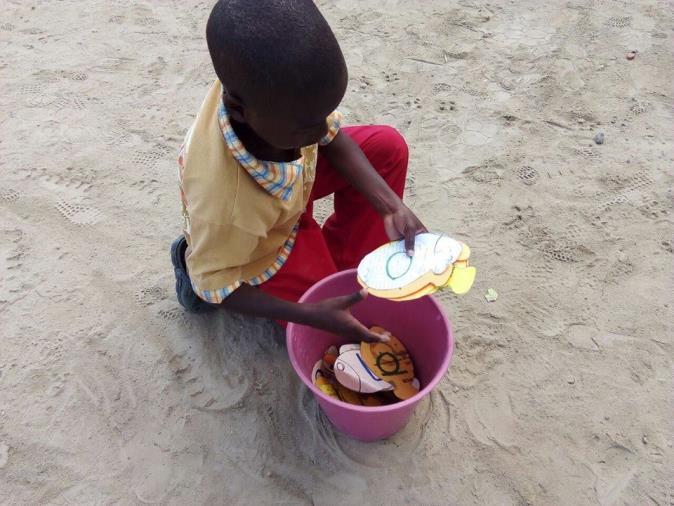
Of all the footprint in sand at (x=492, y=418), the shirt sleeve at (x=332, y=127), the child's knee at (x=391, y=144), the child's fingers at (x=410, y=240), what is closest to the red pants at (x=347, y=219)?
the child's knee at (x=391, y=144)

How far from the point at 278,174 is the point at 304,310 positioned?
0.28 m

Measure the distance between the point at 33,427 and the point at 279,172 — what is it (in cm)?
90

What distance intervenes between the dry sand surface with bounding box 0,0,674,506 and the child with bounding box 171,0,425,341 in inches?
11.7

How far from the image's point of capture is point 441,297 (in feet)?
5.37

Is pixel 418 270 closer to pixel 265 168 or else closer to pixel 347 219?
pixel 265 168

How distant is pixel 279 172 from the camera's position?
1106mm

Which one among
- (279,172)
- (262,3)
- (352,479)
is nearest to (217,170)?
(279,172)

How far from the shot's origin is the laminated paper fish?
108 centimetres

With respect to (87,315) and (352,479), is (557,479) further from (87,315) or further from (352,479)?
(87,315)

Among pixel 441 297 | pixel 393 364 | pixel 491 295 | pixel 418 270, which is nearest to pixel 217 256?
pixel 418 270

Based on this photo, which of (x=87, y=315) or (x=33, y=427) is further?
(x=87, y=315)

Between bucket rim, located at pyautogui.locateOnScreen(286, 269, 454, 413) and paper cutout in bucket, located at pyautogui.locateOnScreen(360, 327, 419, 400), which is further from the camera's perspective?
paper cutout in bucket, located at pyautogui.locateOnScreen(360, 327, 419, 400)

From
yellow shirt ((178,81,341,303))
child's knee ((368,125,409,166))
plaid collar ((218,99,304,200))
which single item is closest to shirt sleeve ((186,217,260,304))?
yellow shirt ((178,81,341,303))

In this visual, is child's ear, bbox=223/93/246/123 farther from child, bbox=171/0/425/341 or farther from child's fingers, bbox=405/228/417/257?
child's fingers, bbox=405/228/417/257
